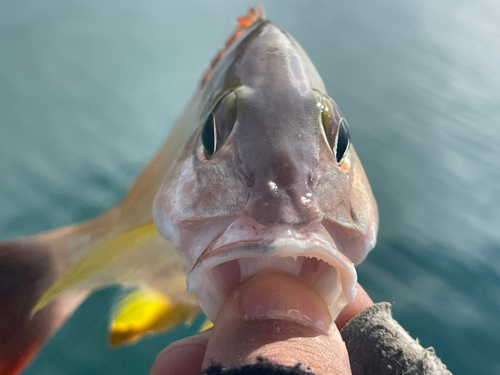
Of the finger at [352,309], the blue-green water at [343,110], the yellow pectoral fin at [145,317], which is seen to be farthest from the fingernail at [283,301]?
the blue-green water at [343,110]

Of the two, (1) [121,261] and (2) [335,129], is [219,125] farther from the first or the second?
(1) [121,261]

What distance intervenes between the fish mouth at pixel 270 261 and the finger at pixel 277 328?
3cm

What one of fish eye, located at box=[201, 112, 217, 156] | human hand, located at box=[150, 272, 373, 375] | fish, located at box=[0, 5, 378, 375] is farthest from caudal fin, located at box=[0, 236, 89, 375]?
human hand, located at box=[150, 272, 373, 375]

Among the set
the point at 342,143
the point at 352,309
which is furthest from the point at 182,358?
the point at 352,309

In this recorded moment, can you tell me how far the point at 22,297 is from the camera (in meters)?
1.08

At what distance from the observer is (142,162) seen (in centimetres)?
263

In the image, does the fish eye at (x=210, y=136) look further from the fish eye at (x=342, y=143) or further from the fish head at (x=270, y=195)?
the fish eye at (x=342, y=143)

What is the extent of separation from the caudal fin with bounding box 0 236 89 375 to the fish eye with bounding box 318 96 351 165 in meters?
0.88

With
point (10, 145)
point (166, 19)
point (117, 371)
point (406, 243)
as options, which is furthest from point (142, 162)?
point (166, 19)

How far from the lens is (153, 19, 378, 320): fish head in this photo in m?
0.60

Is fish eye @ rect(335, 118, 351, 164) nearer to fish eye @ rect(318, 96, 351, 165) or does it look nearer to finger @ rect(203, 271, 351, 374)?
fish eye @ rect(318, 96, 351, 165)

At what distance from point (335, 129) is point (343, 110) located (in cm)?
270

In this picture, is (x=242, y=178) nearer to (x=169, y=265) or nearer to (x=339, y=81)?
(x=169, y=265)

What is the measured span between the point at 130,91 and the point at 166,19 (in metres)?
1.45
